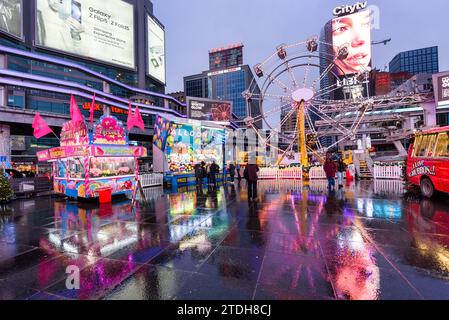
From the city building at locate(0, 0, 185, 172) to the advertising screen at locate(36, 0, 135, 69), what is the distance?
0.17 meters

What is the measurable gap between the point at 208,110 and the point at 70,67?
94.1ft

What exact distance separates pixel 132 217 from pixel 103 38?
56762 millimetres

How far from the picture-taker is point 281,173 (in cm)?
1905

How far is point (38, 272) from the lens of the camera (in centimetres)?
362

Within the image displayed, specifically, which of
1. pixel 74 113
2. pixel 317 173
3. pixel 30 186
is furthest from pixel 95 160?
pixel 317 173

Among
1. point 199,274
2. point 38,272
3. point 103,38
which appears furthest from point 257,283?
point 103,38

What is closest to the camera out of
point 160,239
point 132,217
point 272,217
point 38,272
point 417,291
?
point 417,291

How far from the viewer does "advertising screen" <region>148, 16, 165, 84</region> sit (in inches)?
2456

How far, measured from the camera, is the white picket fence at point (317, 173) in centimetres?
1798

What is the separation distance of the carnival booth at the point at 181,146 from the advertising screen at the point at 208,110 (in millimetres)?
30106

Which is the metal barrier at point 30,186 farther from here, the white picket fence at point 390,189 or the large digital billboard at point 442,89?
the large digital billboard at point 442,89

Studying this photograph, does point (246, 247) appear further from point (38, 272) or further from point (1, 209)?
point (1, 209)

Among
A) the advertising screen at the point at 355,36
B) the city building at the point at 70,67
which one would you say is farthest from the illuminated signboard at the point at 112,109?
the advertising screen at the point at 355,36

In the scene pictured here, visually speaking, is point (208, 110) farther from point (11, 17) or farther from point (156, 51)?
point (11, 17)
